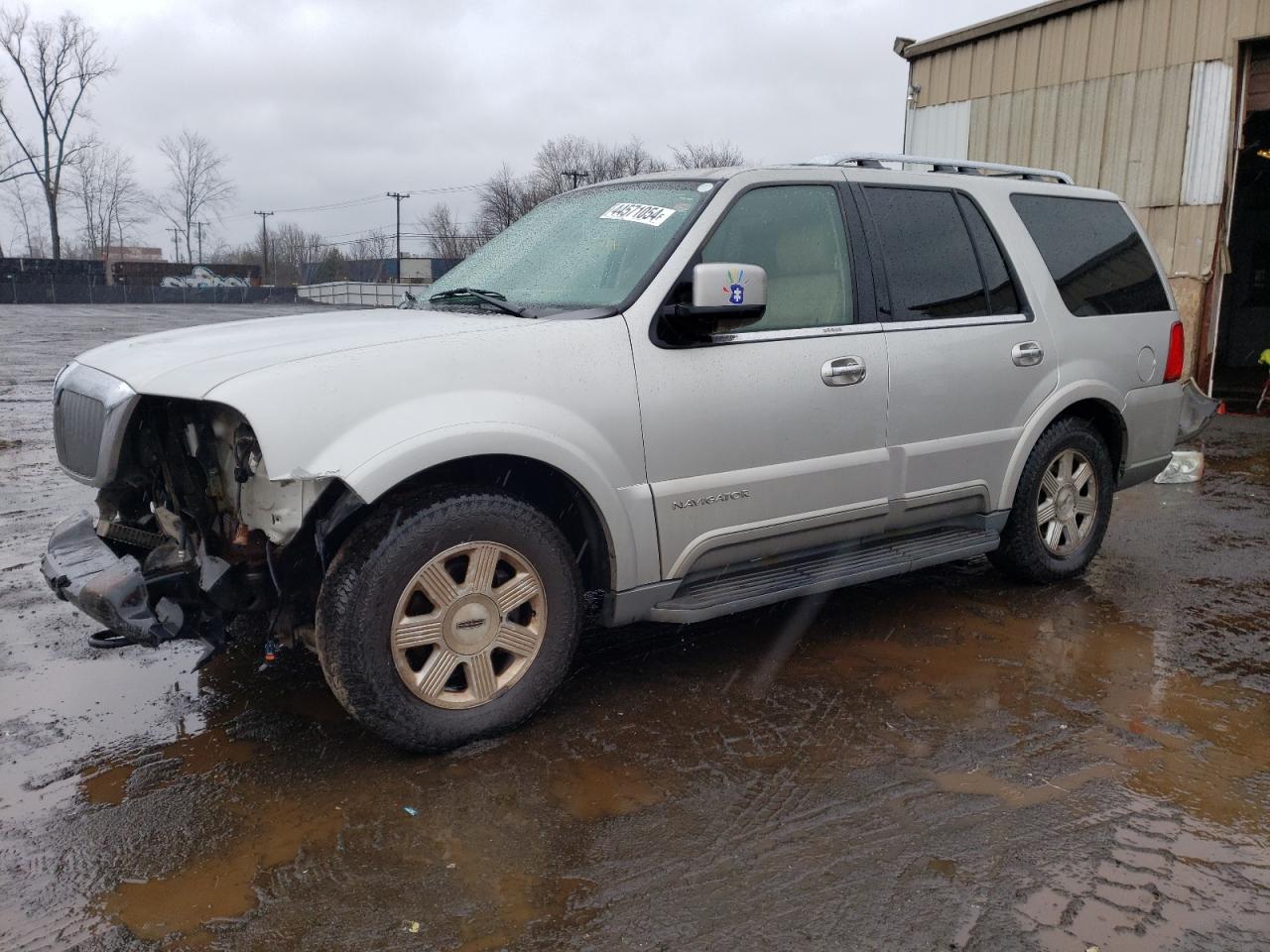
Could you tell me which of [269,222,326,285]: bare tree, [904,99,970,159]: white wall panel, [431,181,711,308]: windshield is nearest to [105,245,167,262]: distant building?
[269,222,326,285]: bare tree

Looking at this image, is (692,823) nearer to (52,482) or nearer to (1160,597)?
(1160,597)

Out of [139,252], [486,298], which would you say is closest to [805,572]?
[486,298]

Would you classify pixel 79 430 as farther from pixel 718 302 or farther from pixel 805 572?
pixel 805 572

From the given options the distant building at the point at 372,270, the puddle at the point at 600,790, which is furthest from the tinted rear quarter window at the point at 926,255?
the distant building at the point at 372,270

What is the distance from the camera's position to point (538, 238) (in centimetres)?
430

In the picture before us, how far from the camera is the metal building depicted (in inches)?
433

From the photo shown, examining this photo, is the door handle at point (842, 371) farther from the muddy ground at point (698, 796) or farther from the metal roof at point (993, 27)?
the metal roof at point (993, 27)

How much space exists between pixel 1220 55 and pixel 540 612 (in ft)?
36.1

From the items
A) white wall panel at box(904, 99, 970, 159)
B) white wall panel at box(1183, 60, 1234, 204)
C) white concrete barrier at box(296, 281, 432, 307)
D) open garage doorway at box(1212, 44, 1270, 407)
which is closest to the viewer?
white wall panel at box(1183, 60, 1234, 204)

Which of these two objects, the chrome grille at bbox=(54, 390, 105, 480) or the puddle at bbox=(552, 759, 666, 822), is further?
the chrome grille at bbox=(54, 390, 105, 480)

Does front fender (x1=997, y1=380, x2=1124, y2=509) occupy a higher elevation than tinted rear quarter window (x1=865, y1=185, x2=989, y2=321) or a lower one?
lower

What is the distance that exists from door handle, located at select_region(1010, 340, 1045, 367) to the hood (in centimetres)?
230

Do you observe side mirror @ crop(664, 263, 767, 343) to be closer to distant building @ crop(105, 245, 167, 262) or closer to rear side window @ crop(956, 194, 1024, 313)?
rear side window @ crop(956, 194, 1024, 313)

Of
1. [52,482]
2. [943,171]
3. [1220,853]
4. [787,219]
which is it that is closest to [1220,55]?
[943,171]
